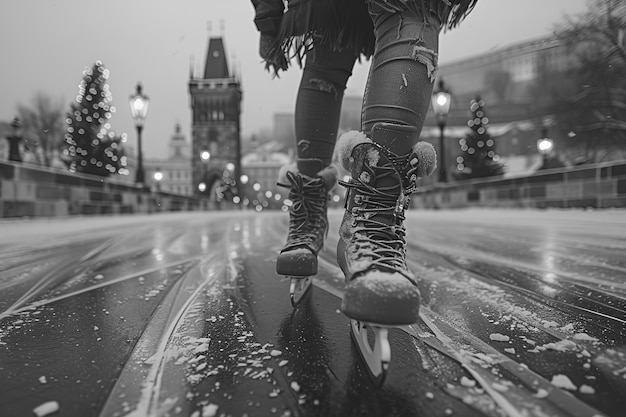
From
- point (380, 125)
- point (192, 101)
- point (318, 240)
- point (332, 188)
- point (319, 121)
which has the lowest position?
point (318, 240)

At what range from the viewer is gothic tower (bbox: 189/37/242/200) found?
5088cm

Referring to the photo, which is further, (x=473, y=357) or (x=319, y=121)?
(x=319, y=121)

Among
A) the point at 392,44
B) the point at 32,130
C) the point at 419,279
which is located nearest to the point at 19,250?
the point at 419,279

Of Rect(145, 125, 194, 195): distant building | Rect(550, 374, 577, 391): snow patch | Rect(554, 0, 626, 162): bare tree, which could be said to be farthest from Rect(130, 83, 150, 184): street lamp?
Rect(145, 125, 194, 195): distant building

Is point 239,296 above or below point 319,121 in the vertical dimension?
below

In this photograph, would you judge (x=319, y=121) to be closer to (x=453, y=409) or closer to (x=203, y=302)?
(x=203, y=302)

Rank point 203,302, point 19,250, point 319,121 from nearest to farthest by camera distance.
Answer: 1. point 203,302
2. point 319,121
3. point 19,250

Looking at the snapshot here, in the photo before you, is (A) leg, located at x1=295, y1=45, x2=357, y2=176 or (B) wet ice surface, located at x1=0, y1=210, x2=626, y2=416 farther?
(A) leg, located at x1=295, y1=45, x2=357, y2=176

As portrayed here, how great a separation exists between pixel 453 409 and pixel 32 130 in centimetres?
2493

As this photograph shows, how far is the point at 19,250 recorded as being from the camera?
2.00 metres

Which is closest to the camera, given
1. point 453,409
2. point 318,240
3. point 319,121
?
point 453,409

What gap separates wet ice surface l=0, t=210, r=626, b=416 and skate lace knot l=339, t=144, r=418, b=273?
20cm

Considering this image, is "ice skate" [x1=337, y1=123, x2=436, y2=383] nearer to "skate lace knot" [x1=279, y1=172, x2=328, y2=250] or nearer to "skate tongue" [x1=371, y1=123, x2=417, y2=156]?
"skate tongue" [x1=371, y1=123, x2=417, y2=156]

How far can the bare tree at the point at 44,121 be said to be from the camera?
18938 mm
